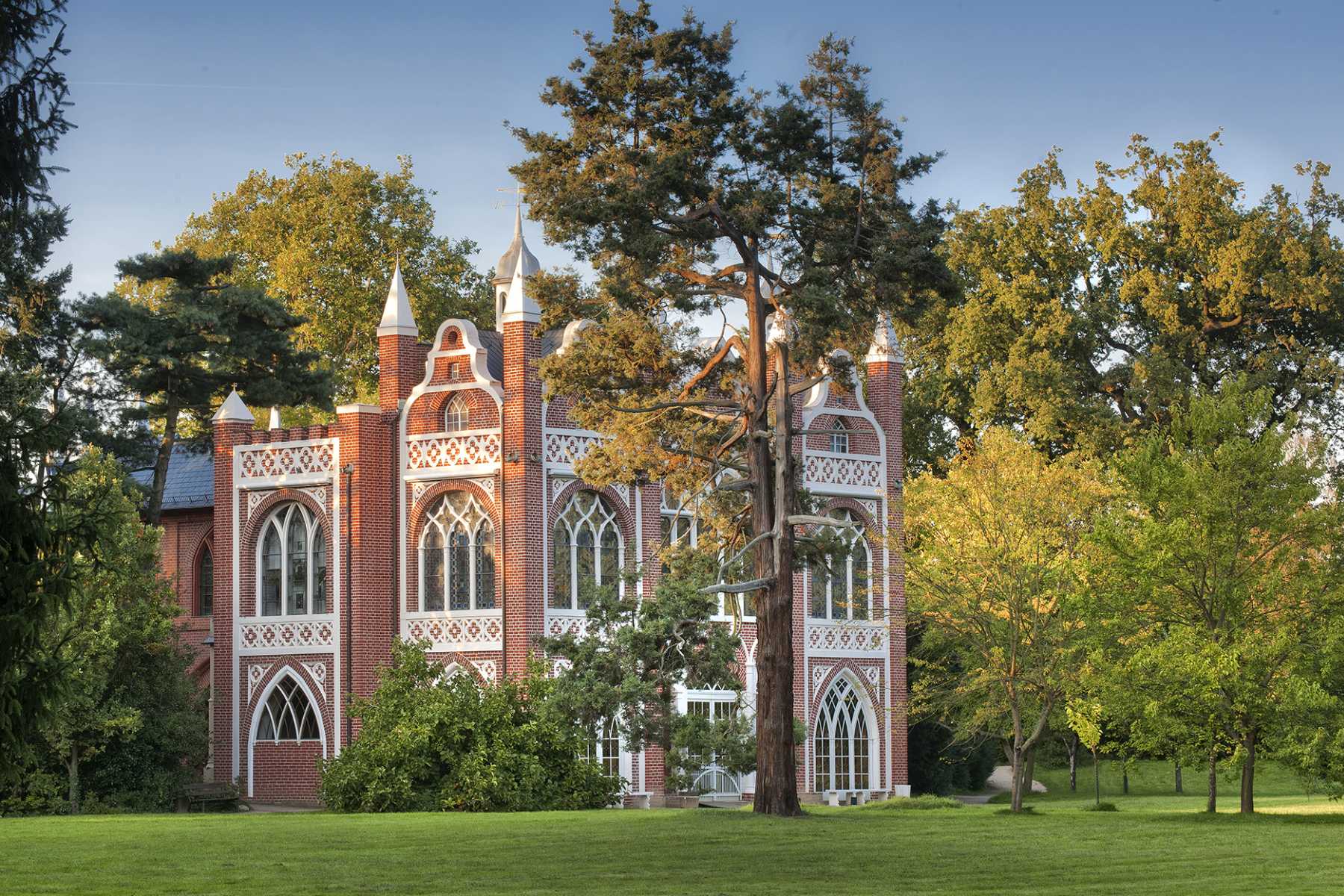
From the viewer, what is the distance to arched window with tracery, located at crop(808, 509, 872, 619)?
42281 millimetres

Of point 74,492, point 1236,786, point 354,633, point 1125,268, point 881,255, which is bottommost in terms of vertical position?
point 1236,786

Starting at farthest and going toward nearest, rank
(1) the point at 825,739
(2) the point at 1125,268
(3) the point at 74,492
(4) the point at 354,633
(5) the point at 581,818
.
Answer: (2) the point at 1125,268 → (1) the point at 825,739 → (4) the point at 354,633 → (3) the point at 74,492 → (5) the point at 581,818

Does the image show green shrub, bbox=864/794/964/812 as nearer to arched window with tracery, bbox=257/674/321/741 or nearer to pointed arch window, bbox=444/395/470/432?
pointed arch window, bbox=444/395/470/432

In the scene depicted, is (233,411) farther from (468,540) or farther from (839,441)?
(839,441)

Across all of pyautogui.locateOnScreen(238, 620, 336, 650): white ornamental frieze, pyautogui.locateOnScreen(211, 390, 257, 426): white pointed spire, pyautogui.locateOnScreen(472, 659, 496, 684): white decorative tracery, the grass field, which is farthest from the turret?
the grass field

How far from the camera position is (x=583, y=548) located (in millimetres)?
38938

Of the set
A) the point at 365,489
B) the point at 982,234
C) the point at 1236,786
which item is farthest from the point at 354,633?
the point at 1236,786

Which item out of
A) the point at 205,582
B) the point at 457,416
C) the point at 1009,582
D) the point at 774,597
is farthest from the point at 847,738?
the point at 205,582

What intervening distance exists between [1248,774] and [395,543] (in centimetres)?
1768

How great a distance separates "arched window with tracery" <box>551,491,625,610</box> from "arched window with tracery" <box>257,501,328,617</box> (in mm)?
5119

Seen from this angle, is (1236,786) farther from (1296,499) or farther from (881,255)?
(881,255)

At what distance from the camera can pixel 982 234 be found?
52469 millimetres

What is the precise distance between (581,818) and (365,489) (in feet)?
41.6

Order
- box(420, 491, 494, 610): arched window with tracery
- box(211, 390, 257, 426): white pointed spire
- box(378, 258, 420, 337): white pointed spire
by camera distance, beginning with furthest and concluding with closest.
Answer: box(211, 390, 257, 426): white pointed spire → box(378, 258, 420, 337): white pointed spire → box(420, 491, 494, 610): arched window with tracery
